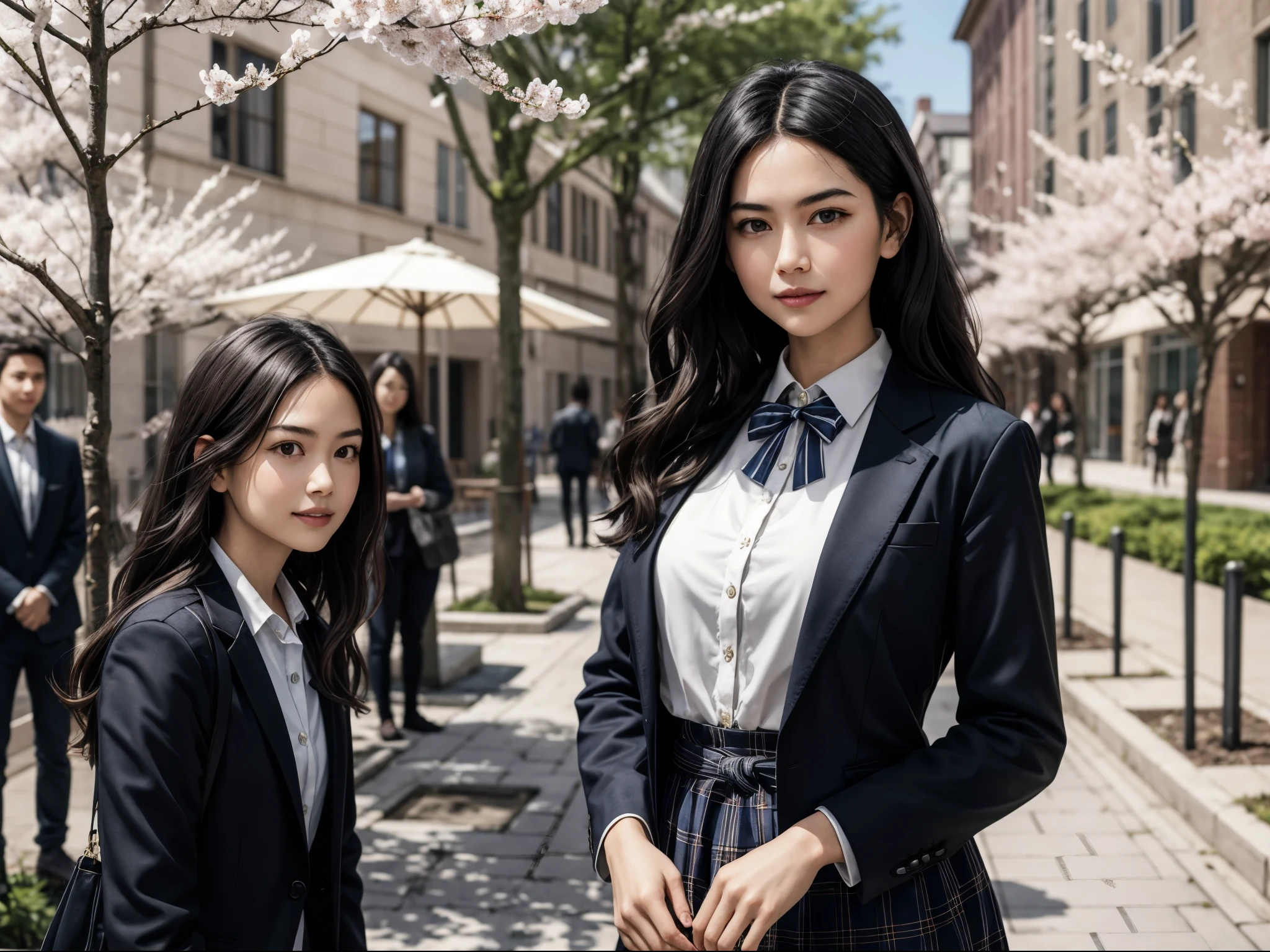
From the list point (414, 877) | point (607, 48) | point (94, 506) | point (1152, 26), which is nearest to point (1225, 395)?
point (1152, 26)

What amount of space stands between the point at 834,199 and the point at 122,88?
50.0ft

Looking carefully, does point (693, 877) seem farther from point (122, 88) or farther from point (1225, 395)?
point (1225, 395)

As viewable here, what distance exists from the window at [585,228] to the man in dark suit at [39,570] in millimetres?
34254

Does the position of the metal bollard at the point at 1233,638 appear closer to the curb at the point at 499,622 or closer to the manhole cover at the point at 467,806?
the manhole cover at the point at 467,806

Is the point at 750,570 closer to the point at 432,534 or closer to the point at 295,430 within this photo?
the point at 295,430

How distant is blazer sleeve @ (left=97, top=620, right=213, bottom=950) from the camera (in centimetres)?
175

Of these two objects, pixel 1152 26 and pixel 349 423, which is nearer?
pixel 349 423

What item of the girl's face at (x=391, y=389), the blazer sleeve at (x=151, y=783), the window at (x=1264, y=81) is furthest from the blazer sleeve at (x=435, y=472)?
the blazer sleeve at (x=151, y=783)

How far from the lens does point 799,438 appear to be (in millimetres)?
2012

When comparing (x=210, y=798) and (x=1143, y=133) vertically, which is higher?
(x=1143, y=133)

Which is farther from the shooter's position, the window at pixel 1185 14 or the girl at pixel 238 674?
the window at pixel 1185 14

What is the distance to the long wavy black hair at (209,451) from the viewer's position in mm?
2018

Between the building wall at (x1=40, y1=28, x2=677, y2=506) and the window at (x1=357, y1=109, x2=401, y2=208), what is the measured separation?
14cm

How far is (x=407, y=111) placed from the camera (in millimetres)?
23719
